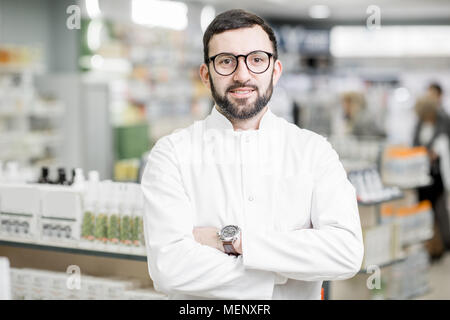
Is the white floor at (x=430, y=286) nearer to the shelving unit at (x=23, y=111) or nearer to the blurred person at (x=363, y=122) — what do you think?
the blurred person at (x=363, y=122)

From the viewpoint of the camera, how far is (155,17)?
1134cm

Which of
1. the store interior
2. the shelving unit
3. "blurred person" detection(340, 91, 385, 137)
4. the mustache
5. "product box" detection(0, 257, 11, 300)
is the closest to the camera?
"product box" detection(0, 257, 11, 300)

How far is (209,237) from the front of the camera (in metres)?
2.29

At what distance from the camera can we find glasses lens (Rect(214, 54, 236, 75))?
2316 mm

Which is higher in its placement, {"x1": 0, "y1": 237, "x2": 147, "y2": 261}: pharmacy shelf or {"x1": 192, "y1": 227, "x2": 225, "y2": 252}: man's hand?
{"x1": 192, "y1": 227, "x2": 225, "y2": 252}: man's hand

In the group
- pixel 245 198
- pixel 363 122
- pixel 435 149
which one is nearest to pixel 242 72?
pixel 245 198

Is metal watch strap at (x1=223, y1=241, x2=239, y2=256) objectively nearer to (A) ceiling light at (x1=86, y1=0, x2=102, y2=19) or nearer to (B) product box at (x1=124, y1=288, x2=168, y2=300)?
(B) product box at (x1=124, y1=288, x2=168, y2=300)

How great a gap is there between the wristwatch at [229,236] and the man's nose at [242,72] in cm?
54

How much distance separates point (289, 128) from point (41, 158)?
6.64 meters

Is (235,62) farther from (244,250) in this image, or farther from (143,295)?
(143,295)

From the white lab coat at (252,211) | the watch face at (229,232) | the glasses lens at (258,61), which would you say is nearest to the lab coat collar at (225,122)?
the white lab coat at (252,211)

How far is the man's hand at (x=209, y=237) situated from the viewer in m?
2.27

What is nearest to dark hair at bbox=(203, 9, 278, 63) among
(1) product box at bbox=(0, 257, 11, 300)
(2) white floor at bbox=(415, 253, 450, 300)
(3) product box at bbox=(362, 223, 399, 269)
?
(1) product box at bbox=(0, 257, 11, 300)

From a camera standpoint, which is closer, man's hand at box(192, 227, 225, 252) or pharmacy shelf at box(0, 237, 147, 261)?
man's hand at box(192, 227, 225, 252)
